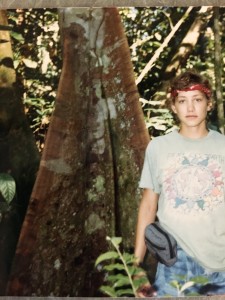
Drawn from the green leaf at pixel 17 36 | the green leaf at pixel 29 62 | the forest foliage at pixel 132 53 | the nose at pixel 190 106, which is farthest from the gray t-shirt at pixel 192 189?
the green leaf at pixel 17 36

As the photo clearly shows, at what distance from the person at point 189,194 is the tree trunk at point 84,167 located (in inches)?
8.2

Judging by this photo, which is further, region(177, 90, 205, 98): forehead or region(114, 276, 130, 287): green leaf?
region(177, 90, 205, 98): forehead

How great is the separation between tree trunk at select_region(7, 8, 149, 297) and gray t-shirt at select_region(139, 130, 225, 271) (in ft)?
0.75

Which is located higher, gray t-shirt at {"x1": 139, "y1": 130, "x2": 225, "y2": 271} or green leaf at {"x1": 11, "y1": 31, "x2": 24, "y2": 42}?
green leaf at {"x1": 11, "y1": 31, "x2": 24, "y2": 42}

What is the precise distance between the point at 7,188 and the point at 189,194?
97 centimetres

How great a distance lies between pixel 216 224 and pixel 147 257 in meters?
0.40

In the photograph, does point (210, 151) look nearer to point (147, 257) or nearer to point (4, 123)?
point (147, 257)

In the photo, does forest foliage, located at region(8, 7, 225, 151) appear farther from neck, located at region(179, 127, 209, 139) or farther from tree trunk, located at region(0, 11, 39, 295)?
neck, located at region(179, 127, 209, 139)

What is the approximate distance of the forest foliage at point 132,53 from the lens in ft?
11.0

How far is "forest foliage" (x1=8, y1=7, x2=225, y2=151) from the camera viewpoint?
335 cm

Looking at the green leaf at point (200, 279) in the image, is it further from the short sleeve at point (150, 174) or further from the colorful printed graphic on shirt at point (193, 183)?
the short sleeve at point (150, 174)

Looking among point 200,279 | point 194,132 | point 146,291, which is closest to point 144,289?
point 146,291

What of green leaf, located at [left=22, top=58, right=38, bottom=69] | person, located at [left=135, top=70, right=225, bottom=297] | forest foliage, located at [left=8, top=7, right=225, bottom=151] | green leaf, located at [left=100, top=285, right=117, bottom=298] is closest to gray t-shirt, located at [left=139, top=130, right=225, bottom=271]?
person, located at [left=135, top=70, right=225, bottom=297]

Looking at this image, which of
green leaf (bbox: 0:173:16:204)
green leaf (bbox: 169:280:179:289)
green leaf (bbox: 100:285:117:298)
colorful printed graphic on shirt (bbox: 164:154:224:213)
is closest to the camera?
green leaf (bbox: 169:280:179:289)
